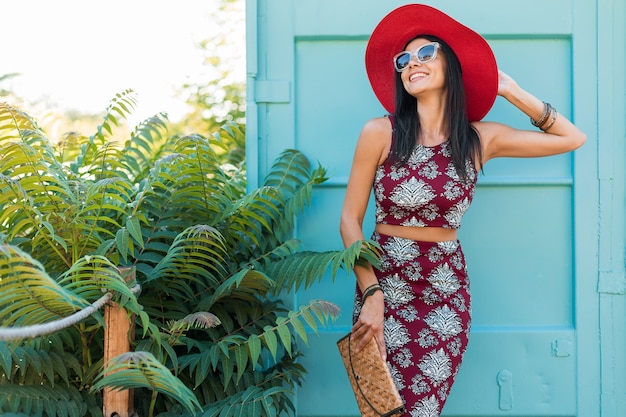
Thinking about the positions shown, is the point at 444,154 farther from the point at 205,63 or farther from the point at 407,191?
the point at 205,63

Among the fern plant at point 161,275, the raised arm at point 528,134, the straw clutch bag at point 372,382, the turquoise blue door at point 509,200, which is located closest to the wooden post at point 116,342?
the fern plant at point 161,275

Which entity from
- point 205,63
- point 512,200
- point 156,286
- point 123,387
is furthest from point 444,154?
point 205,63

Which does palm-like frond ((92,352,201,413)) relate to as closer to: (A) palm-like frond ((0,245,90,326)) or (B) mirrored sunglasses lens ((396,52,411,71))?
(A) palm-like frond ((0,245,90,326))

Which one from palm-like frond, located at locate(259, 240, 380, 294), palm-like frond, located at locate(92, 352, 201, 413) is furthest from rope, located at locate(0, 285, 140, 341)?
palm-like frond, located at locate(259, 240, 380, 294)

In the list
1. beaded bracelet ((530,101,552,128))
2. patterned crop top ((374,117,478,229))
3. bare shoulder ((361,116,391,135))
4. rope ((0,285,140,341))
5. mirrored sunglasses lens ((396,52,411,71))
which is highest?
mirrored sunglasses lens ((396,52,411,71))

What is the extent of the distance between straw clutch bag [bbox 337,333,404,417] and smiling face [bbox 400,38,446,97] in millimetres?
1028

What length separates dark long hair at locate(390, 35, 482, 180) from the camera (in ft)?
9.32

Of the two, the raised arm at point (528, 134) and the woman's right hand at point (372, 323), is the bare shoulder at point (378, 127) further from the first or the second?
the woman's right hand at point (372, 323)

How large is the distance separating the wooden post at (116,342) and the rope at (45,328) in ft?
0.26

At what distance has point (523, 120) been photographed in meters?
3.40

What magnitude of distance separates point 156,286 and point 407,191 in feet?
3.61

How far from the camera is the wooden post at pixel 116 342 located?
2.52 meters

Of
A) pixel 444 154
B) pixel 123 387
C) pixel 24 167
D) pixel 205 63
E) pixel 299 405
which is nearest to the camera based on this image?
pixel 123 387

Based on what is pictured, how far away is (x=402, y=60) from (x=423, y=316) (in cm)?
104
